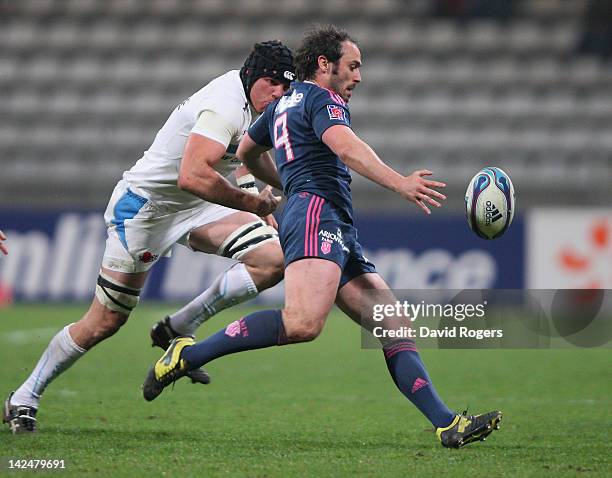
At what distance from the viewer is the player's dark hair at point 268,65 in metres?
5.59

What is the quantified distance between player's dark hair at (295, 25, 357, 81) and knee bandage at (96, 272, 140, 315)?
1.50 m

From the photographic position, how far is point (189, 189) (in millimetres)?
5203

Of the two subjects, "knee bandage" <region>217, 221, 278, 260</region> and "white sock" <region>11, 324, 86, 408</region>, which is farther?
"knee bandage" <region>217, 221, 278, 260</region>

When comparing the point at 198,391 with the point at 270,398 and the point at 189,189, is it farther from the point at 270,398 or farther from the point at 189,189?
the point at 189,189

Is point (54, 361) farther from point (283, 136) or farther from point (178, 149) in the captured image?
point (283, 136)

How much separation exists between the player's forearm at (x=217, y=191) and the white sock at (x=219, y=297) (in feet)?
2.18

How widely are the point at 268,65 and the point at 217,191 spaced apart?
0.84 m

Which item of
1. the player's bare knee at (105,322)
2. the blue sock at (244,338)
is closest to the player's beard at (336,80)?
the blue sock at (244,338)

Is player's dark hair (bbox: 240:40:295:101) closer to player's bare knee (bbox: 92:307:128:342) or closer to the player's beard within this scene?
the player's beard

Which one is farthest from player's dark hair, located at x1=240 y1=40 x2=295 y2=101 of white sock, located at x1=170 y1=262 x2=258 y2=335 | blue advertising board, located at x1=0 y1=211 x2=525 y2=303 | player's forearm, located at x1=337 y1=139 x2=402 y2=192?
blue advertising board, located at x1=0 y1=211 x2=525 y2=303

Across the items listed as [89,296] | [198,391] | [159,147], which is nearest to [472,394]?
[198,391]

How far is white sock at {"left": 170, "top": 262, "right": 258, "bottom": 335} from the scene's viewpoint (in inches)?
230

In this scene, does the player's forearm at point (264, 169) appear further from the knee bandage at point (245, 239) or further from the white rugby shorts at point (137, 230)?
the white rugby shorts at point (137, 230)

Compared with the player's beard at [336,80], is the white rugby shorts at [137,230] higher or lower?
lower
